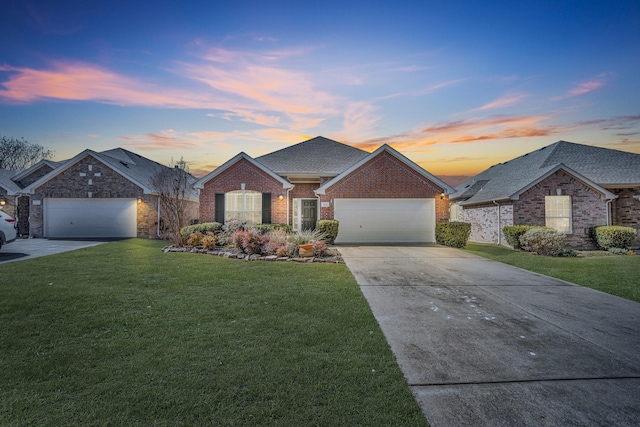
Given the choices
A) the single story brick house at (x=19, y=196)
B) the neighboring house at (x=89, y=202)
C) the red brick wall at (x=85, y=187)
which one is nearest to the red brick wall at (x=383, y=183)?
the neighboring house at (x=89, y=202)

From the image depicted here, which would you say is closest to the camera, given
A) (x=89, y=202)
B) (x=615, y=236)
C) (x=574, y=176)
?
(x=615, y=236)

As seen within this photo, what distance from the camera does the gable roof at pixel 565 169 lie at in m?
14.3

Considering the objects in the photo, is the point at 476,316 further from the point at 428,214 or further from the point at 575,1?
the point at 575,1

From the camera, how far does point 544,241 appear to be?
39.3ft

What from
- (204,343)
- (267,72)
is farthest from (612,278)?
(267,72)

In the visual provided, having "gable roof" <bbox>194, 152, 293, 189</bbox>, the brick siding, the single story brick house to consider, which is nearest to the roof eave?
the brick siding

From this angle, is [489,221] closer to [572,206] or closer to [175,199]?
[572,206]

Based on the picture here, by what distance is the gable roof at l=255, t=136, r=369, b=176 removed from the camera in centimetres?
1675

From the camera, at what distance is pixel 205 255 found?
35.1 ft

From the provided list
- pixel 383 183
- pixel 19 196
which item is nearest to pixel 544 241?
pixel 383 183

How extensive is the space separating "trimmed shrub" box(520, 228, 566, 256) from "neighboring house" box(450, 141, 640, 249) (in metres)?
2.03

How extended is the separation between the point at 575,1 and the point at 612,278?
9.14m

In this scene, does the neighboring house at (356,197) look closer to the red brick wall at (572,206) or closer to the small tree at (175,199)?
the small tree at (175,199)

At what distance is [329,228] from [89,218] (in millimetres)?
13977
